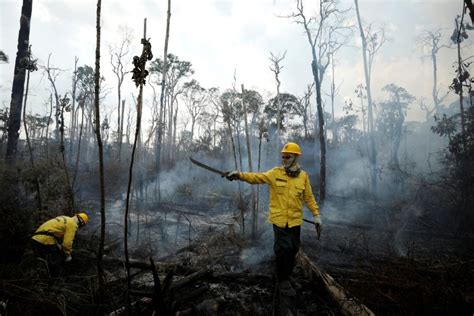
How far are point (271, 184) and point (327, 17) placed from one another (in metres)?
16.0

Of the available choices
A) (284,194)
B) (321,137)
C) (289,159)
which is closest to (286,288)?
(284,194)

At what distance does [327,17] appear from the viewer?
16406mm

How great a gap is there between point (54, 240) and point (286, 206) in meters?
4.29

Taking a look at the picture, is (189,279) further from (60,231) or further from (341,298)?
(60,231)

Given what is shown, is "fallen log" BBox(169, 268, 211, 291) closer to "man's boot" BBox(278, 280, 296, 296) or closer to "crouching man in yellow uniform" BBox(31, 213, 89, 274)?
"man's boot" BBox(278, 280, 296, 296)

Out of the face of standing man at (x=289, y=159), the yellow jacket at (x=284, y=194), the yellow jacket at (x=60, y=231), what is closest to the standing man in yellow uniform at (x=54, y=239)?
the yellow jacket at (x=60, y=231)

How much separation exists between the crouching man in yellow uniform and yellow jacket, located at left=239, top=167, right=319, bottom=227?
352 cm

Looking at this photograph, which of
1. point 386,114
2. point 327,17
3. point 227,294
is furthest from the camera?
point 386,114

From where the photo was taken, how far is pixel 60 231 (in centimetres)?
503

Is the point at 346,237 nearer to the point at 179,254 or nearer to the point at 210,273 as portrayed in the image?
the point at 179,254

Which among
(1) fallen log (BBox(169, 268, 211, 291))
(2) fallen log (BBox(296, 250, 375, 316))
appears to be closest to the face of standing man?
(2) fallen log (BBox(296, 250, 375, 316))

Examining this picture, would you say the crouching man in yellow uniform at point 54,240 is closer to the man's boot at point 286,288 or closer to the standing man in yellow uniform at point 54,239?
the standing man in yellow uniform at point 54,239

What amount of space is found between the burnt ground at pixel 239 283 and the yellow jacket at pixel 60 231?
40cm

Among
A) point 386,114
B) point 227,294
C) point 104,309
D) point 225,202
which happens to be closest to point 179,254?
point 227,294
